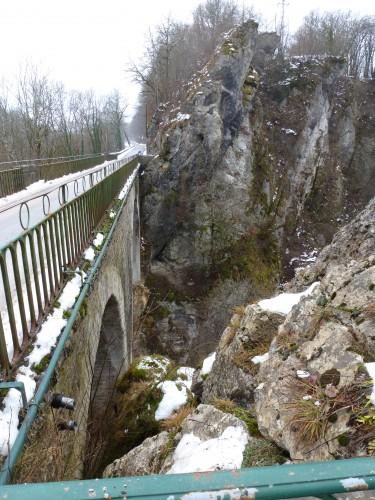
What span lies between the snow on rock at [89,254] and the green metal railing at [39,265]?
0.45 feet

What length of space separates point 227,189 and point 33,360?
24884mm

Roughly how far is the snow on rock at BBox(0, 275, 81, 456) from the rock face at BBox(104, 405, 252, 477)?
5.82 feet

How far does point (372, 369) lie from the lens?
3.33 meters

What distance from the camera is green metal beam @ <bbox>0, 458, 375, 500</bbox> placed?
1.00 m

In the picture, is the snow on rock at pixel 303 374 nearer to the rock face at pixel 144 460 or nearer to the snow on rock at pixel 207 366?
the rock face at pixel 144 460

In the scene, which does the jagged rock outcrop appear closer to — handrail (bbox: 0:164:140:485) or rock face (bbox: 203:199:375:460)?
rock face (bbox: 203:199:375:460)

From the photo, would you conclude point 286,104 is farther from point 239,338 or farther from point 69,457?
point 69,457

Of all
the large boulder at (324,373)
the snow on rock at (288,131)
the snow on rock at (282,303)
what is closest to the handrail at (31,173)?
the snow on rock at (282,303)

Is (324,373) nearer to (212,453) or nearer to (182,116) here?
(212,453)

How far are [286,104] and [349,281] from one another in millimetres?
32194

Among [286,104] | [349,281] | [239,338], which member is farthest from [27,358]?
[286,104]

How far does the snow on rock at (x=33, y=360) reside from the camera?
253 centimetres

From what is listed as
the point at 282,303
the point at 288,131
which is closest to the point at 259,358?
the point at 282,303

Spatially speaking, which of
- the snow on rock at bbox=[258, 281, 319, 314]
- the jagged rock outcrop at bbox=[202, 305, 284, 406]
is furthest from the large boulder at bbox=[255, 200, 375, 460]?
the snow on rock at bbox=[258, 281, 319, 314]
